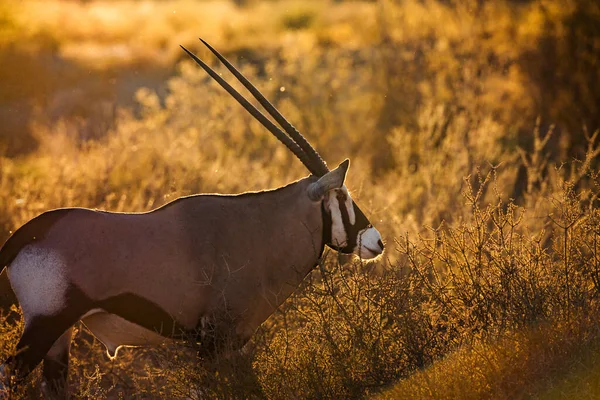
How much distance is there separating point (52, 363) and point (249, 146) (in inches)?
362

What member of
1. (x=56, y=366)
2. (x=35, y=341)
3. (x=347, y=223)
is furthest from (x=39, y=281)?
(x=347, y=223)

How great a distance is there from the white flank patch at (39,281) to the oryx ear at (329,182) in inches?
64.9

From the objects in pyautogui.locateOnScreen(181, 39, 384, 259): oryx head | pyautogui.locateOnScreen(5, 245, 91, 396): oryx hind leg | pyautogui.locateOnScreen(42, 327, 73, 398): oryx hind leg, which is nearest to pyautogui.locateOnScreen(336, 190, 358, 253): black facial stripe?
pyautogui.locateOnScreen(181, 39, 384, 259): oryx head

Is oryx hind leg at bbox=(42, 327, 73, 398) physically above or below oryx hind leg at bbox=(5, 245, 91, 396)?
below

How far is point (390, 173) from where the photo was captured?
12680mm

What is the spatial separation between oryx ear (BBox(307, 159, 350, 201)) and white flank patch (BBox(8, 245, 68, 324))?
1.65 m

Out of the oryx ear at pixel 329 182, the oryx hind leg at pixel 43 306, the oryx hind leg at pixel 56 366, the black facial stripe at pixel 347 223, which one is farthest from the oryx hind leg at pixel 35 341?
the black facial stripe at pixel 347 223

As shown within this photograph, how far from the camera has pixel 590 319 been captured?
16.4 ft

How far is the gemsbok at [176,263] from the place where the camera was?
4.96 metres

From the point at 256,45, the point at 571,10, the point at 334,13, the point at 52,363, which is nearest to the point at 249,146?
the point at 571,10

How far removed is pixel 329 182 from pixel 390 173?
718cm

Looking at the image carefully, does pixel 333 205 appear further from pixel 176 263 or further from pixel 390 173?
pixel 390 173

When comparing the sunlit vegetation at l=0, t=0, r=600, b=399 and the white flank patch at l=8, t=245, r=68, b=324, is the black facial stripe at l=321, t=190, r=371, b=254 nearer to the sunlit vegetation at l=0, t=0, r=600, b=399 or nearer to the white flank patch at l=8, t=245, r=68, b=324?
the sunlit vegetation at l=0, t=0, r=600, b=399

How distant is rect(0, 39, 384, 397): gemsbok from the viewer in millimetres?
4961
